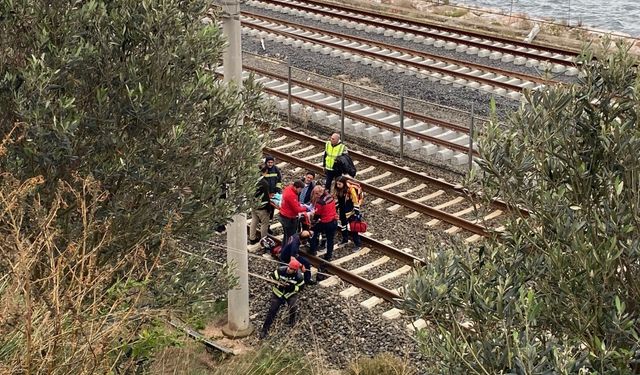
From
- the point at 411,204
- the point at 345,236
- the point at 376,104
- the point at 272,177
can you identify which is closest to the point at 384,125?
the point at 376,104

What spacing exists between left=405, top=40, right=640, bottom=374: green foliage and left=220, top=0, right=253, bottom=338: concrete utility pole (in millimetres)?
5085

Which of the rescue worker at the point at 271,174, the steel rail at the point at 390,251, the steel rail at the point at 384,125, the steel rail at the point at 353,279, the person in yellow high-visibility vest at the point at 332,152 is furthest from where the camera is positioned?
the steel rail at the point at 384,125

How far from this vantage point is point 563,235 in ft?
16.8

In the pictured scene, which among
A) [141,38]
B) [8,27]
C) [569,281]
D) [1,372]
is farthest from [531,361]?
[8,27]

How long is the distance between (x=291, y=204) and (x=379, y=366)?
3.61 meters

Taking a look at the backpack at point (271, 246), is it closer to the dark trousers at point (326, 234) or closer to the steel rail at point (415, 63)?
the dark trousers at point (326, 234)

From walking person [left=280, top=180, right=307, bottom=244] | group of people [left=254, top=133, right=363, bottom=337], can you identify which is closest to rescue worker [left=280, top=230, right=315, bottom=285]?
group of people [left=254, top=133, right=363, bottom=337]

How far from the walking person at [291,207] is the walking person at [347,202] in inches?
45.5

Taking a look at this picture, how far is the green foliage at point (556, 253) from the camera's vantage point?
4844 mm

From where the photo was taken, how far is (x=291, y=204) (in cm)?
1314

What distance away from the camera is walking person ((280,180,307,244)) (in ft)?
43.1

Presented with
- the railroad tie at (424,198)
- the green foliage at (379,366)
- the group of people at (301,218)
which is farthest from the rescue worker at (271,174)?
the green foliage at (379,366)

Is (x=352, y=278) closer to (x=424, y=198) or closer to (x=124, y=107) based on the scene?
(x=424, y=198)

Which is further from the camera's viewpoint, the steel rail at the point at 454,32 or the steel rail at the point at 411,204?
the steel rail at the point at 454,32
